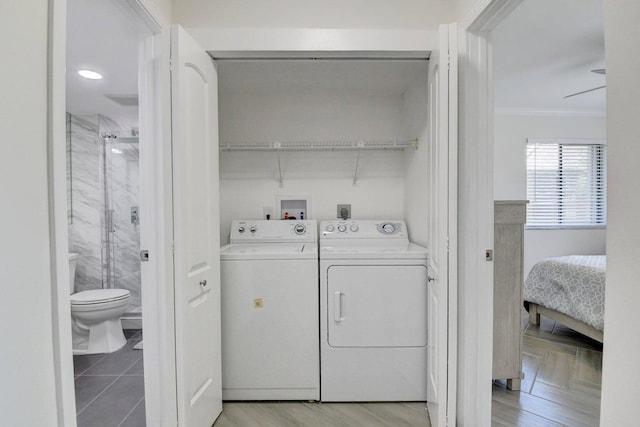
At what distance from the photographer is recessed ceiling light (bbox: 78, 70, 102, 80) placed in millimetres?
2254

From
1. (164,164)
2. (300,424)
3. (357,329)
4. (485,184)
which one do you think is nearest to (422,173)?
(485,184)

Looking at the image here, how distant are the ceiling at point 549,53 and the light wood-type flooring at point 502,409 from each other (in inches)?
82.2

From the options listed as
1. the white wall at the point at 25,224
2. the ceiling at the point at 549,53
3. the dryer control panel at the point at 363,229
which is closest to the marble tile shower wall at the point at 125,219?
the dryer control panel at the point at 363,229

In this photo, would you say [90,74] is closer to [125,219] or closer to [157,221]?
[125,219]

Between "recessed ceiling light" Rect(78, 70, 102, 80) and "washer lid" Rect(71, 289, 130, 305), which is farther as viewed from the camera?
"washer lid" Rect(71, 289, 130, 305)

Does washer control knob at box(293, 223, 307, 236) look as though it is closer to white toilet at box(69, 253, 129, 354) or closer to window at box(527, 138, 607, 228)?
white toilet at box(69, 253, 129, 354)

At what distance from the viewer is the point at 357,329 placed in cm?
193

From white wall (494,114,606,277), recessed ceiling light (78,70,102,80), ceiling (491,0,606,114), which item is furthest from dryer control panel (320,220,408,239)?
white wall (494,114,606,277)

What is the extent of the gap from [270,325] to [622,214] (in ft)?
→ 5.62

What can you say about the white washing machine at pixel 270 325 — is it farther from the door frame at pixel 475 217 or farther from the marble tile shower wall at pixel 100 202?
the marble tile shower wall at pixel 100 202

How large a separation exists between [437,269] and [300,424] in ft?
3.81

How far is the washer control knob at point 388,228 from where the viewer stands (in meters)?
2.41

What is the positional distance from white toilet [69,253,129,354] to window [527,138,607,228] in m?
4.61

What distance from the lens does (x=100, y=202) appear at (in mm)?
3049
